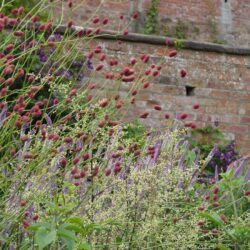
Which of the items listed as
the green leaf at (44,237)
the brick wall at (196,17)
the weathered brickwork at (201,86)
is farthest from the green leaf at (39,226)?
the brick wall at (196,17)

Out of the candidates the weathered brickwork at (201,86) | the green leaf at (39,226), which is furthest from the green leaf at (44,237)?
the weathered brickwork at (201,86)

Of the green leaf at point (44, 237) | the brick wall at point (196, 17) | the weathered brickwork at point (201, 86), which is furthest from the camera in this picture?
the brick wall at point (196, 17)

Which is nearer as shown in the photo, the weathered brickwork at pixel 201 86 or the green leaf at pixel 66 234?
the green leaf at pixel 66 234

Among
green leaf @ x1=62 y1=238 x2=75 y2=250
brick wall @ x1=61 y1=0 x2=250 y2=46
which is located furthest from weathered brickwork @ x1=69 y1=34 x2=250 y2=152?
green leaf @ x1=62 y1=238 x2=75 y2=250

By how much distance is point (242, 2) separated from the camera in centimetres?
1285

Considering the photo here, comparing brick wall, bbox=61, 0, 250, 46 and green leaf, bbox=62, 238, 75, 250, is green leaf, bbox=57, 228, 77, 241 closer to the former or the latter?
green leaf, bbox=62, 238, 75, 250

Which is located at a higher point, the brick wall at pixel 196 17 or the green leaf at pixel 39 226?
the green leaf at pixel 39 226

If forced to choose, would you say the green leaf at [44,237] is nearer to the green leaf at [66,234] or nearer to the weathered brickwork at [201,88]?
the green leaf at [66,234]

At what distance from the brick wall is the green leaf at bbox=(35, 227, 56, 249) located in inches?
382

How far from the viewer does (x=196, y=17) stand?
12.4m

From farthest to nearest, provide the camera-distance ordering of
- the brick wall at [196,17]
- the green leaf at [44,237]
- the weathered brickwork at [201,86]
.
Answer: the brick wall at [196,17] → the weathered brickwork at [201,86] → the green leaf at [44,237]

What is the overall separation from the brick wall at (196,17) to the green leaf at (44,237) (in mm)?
9712

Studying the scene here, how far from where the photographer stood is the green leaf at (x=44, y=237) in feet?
6.00

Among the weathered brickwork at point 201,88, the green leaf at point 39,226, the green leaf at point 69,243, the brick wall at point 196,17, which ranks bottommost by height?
the brick wall at point 196,17
